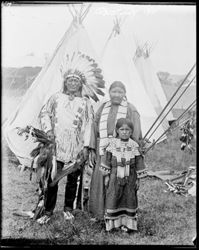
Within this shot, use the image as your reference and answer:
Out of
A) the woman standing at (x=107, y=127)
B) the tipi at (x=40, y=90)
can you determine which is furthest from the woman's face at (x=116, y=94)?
the tipi at (x=40, y=90)

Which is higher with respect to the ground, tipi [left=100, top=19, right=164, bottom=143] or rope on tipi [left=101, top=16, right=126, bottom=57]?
rope on tipi [left=101, top=16, right=126, bottom=57]

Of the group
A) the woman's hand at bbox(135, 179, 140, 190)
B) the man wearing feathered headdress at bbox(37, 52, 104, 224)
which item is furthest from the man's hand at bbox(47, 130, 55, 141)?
the woman's hand at bbox(135, 179, 140, 190)

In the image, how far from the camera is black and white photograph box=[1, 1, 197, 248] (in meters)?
2.42

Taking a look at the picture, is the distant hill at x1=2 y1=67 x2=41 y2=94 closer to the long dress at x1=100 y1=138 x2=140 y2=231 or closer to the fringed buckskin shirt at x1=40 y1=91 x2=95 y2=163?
the fringed buckskin shirt at x1=40 y1=91 x2=95 y2=163

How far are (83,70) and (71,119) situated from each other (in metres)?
0.33

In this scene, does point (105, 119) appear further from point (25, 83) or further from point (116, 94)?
point (25, 83)

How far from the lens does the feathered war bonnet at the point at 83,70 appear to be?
8.02ft

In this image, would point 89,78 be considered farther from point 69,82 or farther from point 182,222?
point 182,222

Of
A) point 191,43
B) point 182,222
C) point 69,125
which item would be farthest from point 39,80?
point 182,222

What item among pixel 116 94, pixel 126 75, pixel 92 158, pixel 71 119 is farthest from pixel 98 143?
pixel 126 75

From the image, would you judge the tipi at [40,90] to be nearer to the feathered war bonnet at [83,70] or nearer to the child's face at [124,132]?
the feathered war bonnet at [83,70]

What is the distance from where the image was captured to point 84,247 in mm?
2398

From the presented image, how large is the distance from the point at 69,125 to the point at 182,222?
973 mm

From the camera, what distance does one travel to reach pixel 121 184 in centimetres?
240
